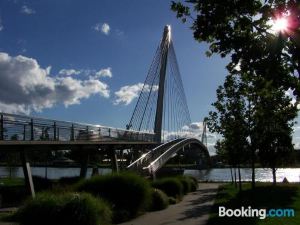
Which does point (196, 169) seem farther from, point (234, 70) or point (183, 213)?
point (234, 70)

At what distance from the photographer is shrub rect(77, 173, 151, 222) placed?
1792 cm

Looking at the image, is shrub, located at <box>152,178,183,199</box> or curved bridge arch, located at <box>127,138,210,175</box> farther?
curved bridge arch, located at <box>127,138,210,175</box>

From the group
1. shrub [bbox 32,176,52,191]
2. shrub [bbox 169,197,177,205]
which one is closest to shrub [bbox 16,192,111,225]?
shrub [bbox 169,197,177,205]

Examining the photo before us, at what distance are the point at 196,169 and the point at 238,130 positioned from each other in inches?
3863

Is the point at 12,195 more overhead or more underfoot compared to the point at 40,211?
more underfoot

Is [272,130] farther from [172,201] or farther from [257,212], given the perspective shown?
[257,212]

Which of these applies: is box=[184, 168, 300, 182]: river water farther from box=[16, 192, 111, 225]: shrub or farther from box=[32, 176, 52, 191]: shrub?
box=[16, 192, 111, 225]: shrub

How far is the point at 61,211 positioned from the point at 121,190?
5218 mm

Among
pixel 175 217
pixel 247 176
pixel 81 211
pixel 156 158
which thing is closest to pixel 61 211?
pixel 81 211

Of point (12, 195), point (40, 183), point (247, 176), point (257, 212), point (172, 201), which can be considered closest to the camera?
point (257, 212)

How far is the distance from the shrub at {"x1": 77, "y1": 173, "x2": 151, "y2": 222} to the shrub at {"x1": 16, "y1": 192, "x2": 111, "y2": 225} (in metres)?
3.91

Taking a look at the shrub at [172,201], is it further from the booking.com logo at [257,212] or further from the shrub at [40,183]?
the shrub at [40,183]

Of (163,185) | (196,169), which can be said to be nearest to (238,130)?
(163,185)

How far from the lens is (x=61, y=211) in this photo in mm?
13172
